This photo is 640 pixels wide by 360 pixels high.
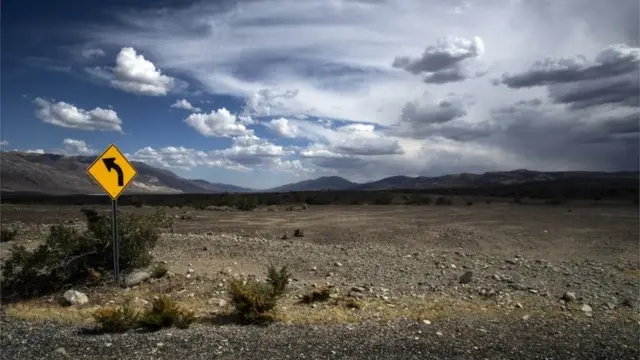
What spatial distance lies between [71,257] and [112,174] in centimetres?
238

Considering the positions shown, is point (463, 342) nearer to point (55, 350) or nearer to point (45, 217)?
point (55, 350)

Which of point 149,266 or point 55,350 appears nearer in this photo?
point 55,350

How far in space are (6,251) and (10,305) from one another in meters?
5.65

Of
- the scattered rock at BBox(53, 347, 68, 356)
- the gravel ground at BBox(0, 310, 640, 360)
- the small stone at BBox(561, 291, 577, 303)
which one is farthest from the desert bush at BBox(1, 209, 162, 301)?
the small stone at BBox(561, 291, 577, 303)

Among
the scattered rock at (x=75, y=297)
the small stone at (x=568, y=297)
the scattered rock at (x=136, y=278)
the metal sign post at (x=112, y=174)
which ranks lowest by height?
the small stone at (x=568, y=297)

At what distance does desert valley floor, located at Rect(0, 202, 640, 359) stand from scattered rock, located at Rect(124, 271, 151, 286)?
15 cm

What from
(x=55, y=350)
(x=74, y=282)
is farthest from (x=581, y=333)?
(x=74, y=282)

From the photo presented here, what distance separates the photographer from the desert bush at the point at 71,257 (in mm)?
11125

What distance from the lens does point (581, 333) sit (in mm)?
7840

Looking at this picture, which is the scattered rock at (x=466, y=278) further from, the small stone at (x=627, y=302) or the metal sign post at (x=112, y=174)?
the metal sign post at (x=112, y=174)

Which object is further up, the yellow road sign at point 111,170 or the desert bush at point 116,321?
the yellow road sign at point 111,170

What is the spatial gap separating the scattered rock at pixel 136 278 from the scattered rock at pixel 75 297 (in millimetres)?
995

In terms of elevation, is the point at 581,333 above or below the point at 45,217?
below

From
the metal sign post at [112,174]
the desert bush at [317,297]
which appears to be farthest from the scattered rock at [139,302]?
the desert bush at [317,297]
